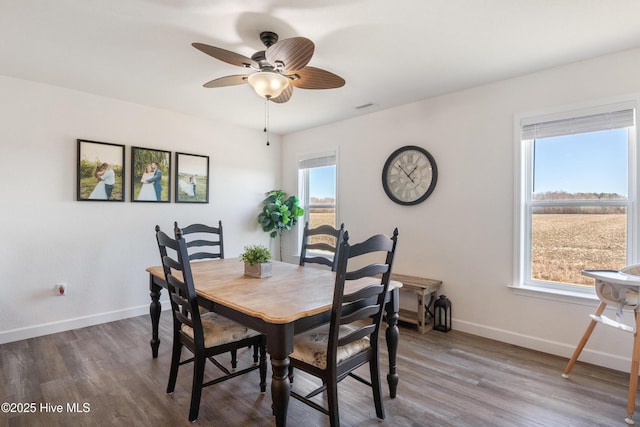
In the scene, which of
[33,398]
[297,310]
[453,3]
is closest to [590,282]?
[453,3]

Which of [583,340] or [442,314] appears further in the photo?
[442,314]

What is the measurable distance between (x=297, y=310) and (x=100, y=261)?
3.04m

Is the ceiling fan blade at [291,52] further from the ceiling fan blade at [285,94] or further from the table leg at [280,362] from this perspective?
the table leg at [280,362]

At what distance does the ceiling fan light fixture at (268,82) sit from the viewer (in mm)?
2164

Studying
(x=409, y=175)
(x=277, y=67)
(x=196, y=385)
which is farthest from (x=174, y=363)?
(x=409, y=175)

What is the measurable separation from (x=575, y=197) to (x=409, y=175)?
60.5 inches

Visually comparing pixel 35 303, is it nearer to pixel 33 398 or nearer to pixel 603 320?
pixel 33 398

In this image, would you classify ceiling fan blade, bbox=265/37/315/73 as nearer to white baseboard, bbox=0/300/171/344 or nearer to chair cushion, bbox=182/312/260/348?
chair cushion, bbox=182/312/260/348

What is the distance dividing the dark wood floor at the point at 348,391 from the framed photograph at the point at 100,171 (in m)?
1.50

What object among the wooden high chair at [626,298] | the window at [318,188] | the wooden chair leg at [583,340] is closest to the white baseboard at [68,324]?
the window at [318,188]

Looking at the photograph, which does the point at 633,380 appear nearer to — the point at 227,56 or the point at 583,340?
the point at 583,340

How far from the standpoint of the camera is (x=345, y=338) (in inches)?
68.0

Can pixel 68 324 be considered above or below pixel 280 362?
below

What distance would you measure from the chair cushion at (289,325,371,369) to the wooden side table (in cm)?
149
